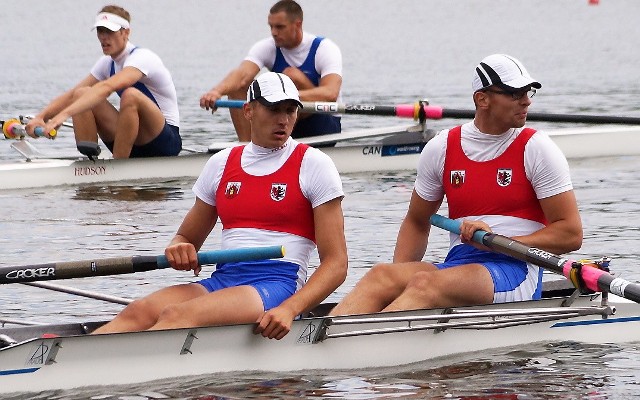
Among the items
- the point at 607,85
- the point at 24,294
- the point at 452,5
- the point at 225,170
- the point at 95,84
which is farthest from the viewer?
the point at 452,5

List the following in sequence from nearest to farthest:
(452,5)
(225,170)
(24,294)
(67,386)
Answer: (67,386), (225,170), (24,294), (452,5)

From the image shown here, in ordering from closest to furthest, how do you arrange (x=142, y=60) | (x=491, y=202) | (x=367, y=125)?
1. (x=491, y=202)
2. (x=142, y=60)
3. (x=367, y=125)

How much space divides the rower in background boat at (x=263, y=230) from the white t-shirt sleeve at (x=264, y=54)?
23.0 feet

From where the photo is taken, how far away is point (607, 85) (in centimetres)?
2527

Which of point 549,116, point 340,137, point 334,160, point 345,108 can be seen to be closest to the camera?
point 549,116

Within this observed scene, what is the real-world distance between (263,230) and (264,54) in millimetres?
7331

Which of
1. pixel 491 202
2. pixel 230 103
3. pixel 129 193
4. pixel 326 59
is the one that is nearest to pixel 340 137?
pixel 326 59

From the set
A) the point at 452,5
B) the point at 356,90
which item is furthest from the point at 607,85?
the point at 452,5

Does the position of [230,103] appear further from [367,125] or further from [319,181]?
[319,181]

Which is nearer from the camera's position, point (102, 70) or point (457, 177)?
point (457, 177)

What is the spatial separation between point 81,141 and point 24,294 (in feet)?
14.5

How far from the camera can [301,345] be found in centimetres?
699

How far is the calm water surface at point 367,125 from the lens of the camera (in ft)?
23.7

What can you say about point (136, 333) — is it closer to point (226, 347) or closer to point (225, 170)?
point (226, 347)
